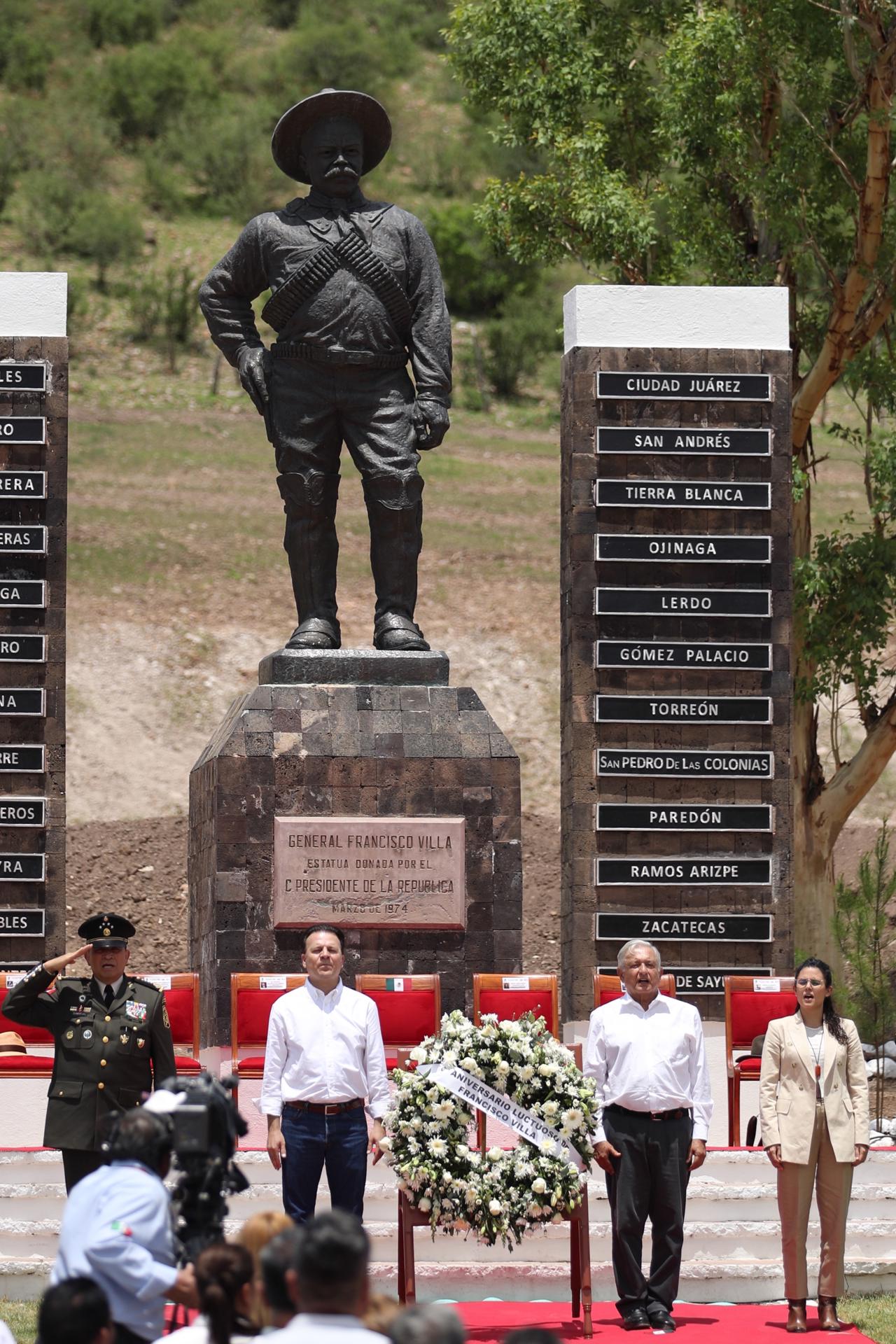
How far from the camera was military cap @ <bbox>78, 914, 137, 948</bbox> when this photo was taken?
26.1ft

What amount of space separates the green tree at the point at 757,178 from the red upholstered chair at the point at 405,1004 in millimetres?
8023

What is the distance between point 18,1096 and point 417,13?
59.6 m

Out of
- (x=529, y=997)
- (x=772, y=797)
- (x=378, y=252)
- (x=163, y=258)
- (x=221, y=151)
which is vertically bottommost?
(x=529, y=997)

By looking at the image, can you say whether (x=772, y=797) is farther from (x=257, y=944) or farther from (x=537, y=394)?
(x=537, y=394)

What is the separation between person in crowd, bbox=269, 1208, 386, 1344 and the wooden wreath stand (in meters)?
3.29

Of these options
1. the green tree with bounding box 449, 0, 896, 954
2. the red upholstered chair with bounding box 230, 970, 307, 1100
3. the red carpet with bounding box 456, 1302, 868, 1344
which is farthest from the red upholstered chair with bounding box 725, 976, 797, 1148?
the green tree with bounding box 449, 0, 896, 954

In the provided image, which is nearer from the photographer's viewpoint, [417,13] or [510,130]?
[510,130]

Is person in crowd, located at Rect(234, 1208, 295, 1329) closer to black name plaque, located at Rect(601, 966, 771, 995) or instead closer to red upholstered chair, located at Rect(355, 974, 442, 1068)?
red upholstered chair, located at Rect(355, 974, 442, 1068)

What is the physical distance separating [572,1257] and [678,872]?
16.1 feet

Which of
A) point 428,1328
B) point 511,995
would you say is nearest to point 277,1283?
point 428,1328

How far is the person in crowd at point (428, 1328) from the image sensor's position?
4367 mm

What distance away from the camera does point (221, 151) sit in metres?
52.5

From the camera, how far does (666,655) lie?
13.0 meters

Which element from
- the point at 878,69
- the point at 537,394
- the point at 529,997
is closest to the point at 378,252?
the point at 529,997
